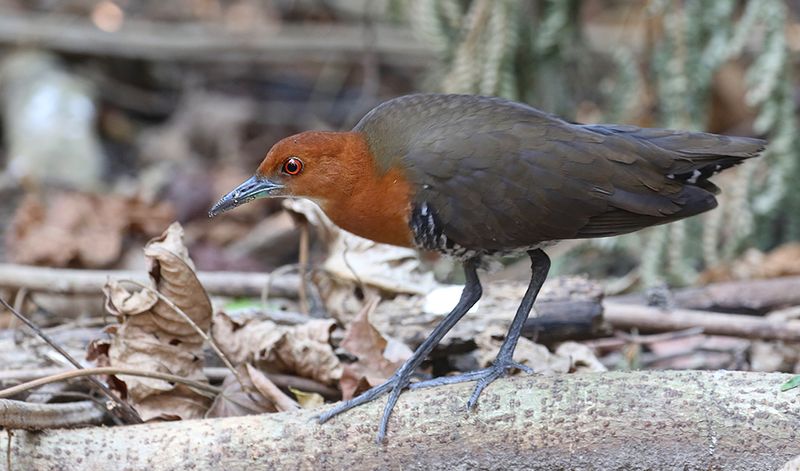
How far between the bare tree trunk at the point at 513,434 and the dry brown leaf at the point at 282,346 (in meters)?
0.49

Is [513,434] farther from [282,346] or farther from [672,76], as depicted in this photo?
[672,76]

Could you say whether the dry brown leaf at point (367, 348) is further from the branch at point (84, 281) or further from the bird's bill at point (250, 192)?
the branch at point (84, 281)

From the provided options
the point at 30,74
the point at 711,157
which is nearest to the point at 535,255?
the point at 711,157

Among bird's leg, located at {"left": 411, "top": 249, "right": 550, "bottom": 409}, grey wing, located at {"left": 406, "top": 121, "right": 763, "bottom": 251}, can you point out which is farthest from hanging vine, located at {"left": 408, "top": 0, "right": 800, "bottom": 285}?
grey wing, located at {"left": 406, "top": 121, "right": 763, "bottom": 251}

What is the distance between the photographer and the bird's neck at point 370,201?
10.8 ft

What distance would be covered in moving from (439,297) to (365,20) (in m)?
4.50

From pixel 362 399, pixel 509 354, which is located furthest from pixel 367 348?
pixel 509 354

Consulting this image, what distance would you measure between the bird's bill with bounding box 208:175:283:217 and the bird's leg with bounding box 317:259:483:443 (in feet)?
2.43

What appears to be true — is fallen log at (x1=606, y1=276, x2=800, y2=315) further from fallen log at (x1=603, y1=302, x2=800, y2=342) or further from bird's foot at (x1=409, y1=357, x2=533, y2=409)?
bird's foot at (x1=409, y1=357, x2=533, y2=409)

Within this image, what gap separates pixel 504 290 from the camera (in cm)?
417

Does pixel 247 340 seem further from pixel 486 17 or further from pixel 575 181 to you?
pixel 486 17

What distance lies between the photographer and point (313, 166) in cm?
341

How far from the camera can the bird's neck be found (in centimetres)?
329

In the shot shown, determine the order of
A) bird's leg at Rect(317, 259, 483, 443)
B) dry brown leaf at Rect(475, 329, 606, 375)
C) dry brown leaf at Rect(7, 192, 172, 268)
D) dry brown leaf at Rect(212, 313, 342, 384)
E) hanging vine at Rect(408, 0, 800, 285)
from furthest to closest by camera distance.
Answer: hanging vine at Rect(408, 0, 800, 285), dry brown leaf at Rect(7, 192, 172, 268), dry brown leaf at Rect(475, 329, 606, 375), dry brown leaf at Rect(212, 313, 342, 384), bird's leg at Rect(317, 259, 483, 443)
